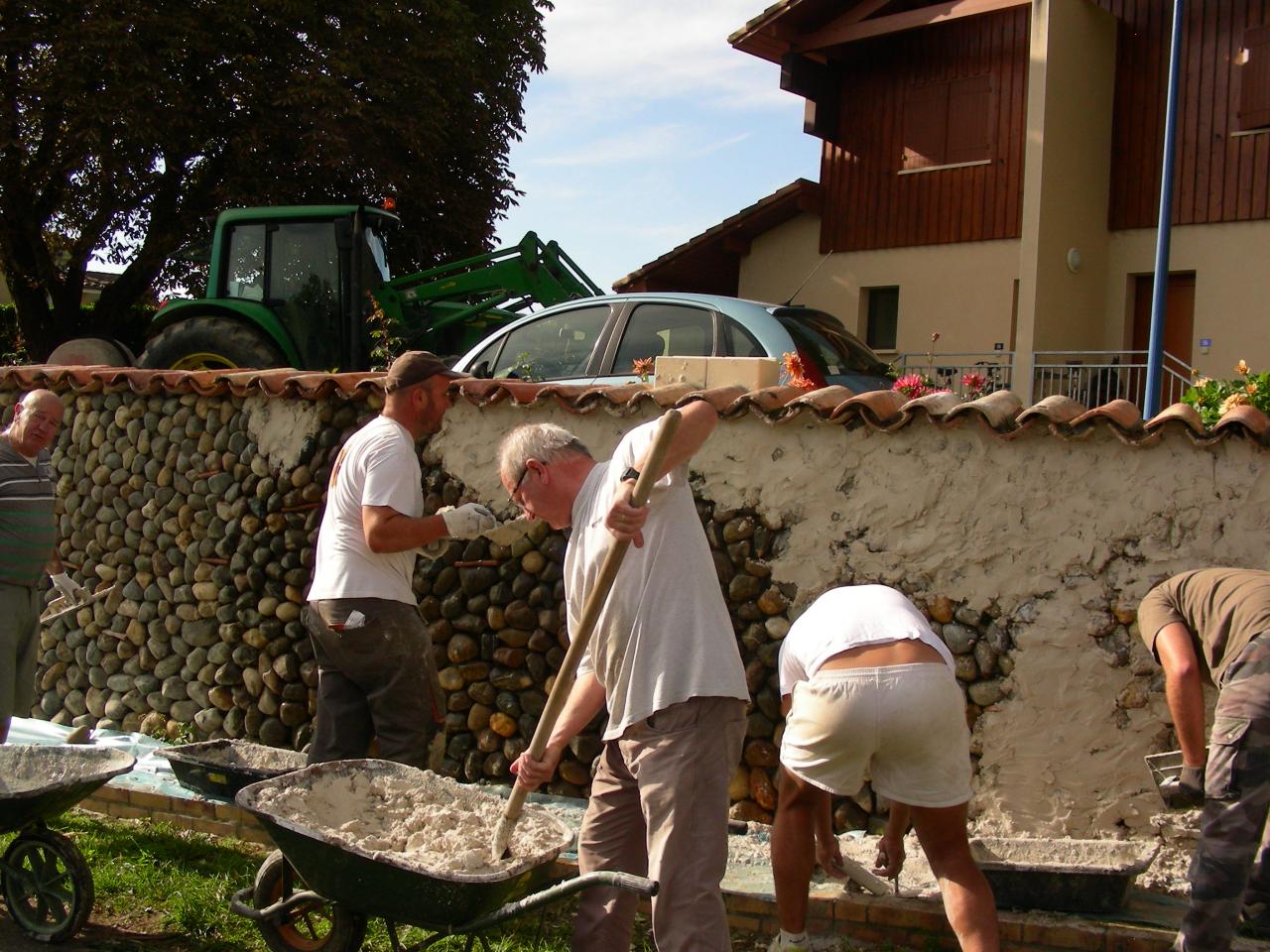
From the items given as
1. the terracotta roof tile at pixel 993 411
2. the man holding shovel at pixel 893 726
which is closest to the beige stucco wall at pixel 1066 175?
the terracotta roof tile at pixel 993 411

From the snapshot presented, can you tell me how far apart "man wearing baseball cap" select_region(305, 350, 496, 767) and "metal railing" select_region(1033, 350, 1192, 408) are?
9501mm

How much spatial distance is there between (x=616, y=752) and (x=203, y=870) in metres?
2.42

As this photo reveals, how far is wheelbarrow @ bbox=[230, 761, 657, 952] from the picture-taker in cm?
304

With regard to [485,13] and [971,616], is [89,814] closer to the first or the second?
[971,616]

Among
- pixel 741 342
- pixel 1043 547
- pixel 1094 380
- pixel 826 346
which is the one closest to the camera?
pixel 1043 547

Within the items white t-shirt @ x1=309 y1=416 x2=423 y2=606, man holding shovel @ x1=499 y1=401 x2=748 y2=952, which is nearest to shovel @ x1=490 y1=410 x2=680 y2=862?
man holding shovel @ x1=499 y1=401 x2=748 y2=952

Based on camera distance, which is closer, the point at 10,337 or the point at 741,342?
the point at 741,342

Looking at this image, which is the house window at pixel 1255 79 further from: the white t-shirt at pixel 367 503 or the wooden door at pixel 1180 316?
the white t-shirt at pixel 367 503

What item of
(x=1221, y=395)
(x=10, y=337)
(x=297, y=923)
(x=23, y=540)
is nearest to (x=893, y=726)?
(x=297, y=923)

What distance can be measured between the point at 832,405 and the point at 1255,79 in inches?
423

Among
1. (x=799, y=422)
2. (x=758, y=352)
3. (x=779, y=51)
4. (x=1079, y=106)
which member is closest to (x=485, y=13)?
(x=779, y=51)

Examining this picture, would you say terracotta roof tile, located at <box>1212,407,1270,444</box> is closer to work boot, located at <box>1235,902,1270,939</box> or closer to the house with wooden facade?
work boot, located at <box>1235,902,1270,939</box>

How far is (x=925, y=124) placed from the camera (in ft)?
49.4

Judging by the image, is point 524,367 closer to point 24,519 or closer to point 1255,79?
point 24,519
